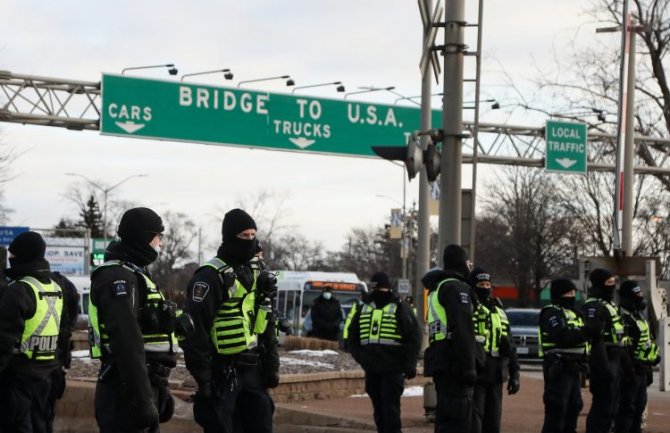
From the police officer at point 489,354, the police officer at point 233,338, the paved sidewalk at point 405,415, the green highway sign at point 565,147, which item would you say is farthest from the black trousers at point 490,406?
the green highway sign at point 565,147

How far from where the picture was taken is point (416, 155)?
14297 mm

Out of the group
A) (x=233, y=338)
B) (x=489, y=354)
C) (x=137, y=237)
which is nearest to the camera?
(x=137, y=237)

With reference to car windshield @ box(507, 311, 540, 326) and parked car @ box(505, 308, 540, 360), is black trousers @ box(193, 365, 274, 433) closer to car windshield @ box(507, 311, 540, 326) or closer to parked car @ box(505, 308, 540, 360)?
parked car @ box(505, 308, 540, 360)

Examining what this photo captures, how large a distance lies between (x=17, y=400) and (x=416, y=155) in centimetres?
615

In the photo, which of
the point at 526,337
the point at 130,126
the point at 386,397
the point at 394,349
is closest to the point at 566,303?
the point at 394,349

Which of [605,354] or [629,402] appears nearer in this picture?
[605,354]

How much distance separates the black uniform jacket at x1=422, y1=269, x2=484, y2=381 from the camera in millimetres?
10359

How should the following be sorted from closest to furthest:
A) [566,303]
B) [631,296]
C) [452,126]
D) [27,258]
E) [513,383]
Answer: [27,258] < [513,383] < [566,303] < [452,126] < [631,296]

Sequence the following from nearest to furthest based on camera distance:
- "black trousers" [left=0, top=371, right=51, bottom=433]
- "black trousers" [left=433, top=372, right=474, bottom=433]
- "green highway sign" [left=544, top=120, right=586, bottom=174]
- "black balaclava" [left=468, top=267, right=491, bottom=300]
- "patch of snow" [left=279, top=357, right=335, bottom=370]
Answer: "black trousers" [left=0, top=371, right=51, bottom=433] → "black trousers" [left=433, top=372, right=474, bottom=433] → "black balaclava" [left=468, top=267, right=491, bottom=300] → "patch of snow" [left=279, top=357, right=335, bottom=370] → "green highway sign" [left=544, top=120, right=586, bottom=174]

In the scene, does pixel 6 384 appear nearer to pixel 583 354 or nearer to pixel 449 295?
pixel 449 295

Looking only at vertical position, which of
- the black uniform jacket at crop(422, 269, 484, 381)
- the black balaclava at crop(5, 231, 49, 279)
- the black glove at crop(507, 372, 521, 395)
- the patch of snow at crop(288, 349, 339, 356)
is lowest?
the patch of snow at crop(288, 349, 339, 356)

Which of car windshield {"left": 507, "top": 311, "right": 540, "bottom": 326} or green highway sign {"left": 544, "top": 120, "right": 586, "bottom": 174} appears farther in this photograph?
car windshield {"left": 507, "top": 311, "right": 540, "bottom": 326}

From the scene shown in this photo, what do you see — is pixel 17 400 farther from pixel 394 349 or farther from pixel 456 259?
pixel 394 349

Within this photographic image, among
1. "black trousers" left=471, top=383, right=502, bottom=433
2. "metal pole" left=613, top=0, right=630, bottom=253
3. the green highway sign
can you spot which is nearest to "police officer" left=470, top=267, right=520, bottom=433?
"black trousers" left=471, top=383, right=502, bottom=433
